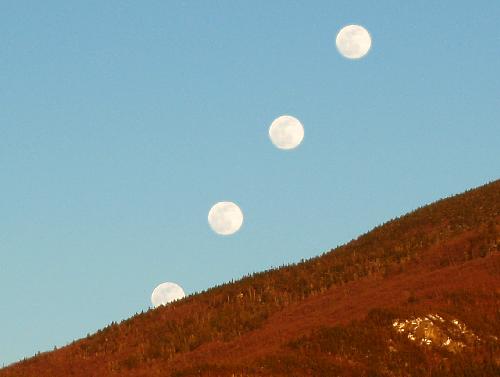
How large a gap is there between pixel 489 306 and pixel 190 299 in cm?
1605

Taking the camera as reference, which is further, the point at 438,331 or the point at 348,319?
the point at 348,319

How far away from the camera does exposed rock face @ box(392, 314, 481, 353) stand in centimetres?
1515

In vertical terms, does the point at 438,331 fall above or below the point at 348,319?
below

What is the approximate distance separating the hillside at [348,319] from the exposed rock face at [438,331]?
0.09ft

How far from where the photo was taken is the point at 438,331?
608 inches

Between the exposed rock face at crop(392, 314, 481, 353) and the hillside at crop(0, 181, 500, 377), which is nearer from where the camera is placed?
the hillside at crop(0, 181, 500, 377)

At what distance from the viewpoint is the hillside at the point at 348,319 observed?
14320 millimetres

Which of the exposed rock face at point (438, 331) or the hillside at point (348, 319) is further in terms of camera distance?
the exposed rock face at point (438, 331)

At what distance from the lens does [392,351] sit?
575 inches

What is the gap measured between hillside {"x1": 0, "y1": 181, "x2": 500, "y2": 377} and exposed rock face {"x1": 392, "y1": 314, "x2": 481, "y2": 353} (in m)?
0.03

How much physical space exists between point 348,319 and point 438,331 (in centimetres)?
233

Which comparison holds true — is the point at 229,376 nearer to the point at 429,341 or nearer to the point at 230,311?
the point at 429,341

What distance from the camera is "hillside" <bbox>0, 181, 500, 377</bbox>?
47.0 ft

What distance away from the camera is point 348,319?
665 inches
